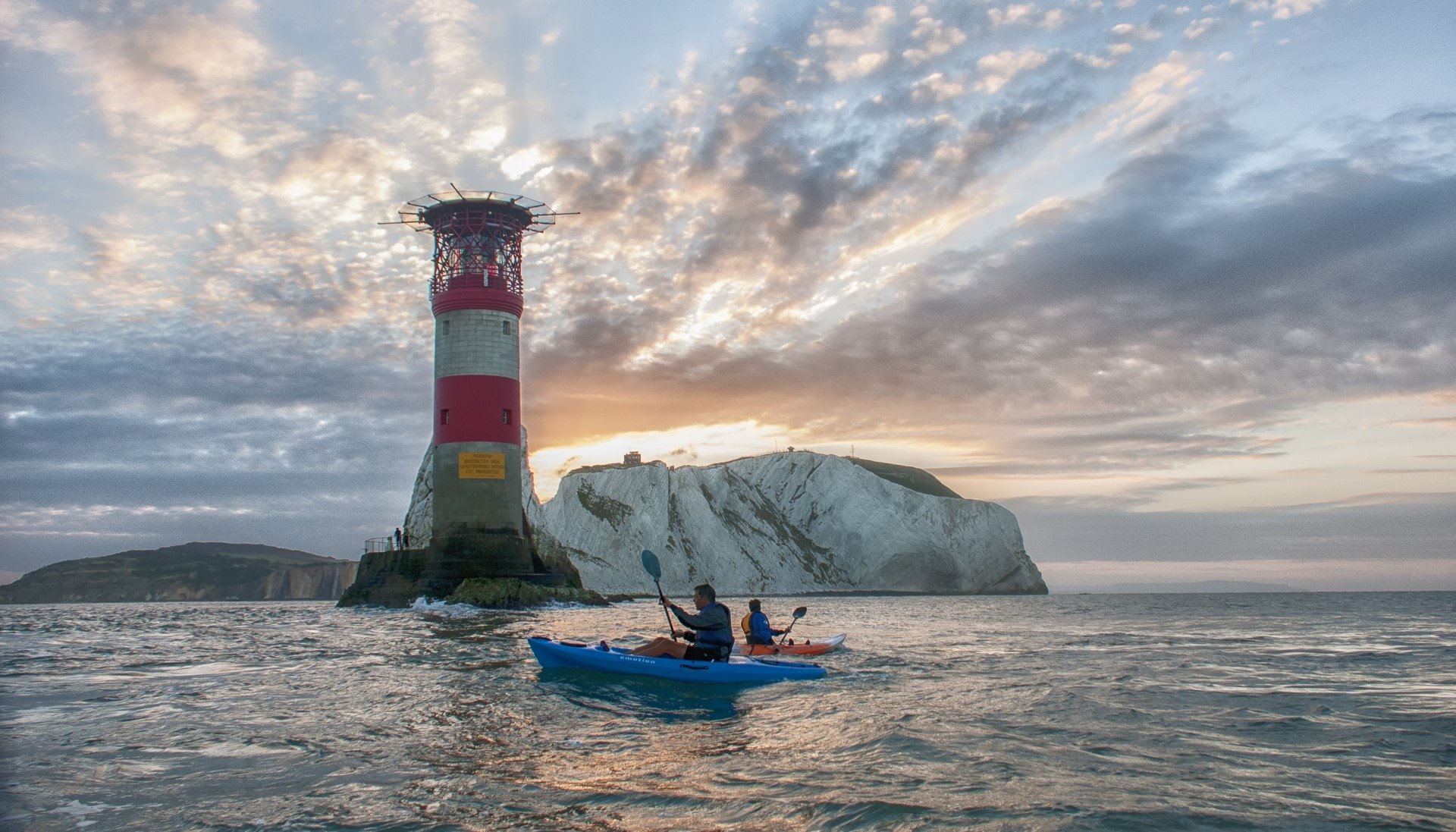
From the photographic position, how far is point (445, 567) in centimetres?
4694

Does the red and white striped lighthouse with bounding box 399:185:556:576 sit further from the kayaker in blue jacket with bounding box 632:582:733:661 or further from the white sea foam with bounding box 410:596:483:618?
the kayaker in blue jacket with bounding box 632:582:733:661

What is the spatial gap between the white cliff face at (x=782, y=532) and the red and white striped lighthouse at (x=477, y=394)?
148ft

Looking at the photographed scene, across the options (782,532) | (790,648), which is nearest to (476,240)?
(790,648)

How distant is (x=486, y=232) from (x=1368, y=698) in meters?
46.1

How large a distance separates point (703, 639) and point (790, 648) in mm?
6536

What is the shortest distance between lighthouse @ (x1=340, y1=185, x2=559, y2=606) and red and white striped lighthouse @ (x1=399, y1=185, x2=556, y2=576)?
5 centimetres

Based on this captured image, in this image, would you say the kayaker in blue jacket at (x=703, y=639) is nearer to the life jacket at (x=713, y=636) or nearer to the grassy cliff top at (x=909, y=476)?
the life jacket at (x=713, y=636)

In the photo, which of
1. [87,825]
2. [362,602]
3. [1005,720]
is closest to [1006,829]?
[1005,720]

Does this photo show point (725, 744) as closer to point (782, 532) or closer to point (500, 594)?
point (500, 594)

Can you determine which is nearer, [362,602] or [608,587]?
[362,602]

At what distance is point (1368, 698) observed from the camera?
16.1 m

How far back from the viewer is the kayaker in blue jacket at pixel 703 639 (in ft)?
54.1

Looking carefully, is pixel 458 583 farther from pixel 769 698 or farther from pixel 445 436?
pixel 769 698

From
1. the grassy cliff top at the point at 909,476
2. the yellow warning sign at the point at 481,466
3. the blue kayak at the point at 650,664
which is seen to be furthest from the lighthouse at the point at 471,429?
the grassy cliff top at the point at 909,476
